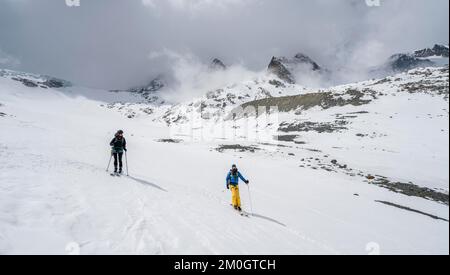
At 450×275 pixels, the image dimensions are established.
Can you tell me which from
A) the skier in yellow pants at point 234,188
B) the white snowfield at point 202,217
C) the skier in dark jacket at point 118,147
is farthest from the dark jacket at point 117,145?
the skier in yellow pants at point 234,188

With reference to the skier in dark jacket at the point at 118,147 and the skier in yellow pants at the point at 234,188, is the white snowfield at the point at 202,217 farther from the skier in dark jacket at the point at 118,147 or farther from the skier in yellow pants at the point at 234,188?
the skier in dark jacket at the point at 118,147

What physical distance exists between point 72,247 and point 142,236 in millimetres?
1727

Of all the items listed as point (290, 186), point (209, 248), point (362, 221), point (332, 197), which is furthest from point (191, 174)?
point (209, 248)

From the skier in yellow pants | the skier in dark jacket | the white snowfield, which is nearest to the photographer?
the white snowfield
